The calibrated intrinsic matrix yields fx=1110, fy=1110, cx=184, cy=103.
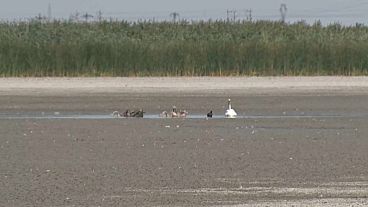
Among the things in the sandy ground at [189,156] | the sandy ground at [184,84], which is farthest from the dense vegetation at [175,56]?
the sandy ground at [189,156]

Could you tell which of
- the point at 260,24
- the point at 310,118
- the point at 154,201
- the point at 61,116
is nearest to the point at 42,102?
the point at 61,116

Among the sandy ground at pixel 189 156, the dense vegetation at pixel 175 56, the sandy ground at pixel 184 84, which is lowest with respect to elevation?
the sandy ground at pixel 189 156

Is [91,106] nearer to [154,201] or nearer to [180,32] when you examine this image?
[154,201]

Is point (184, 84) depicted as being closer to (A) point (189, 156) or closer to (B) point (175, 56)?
(B) point (175, 56)

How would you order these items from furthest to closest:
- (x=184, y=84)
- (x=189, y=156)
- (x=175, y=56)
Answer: (x=175, y=56), (x=184, y=84), (x=189, y=156)

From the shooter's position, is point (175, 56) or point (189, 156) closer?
point (189, 156)

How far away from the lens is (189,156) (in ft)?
40.4

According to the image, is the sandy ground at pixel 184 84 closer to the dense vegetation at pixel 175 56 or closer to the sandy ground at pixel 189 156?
the dense vegetation at pixel 175 56

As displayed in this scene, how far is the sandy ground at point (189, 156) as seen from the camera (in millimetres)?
9594

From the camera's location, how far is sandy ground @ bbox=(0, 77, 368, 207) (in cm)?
959

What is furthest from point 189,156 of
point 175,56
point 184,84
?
point 175,56

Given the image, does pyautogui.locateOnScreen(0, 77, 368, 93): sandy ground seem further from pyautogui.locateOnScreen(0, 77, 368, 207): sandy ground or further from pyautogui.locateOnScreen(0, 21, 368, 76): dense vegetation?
pyautogui.locateOnScreen(0, 77, 368, 207): sandy ground

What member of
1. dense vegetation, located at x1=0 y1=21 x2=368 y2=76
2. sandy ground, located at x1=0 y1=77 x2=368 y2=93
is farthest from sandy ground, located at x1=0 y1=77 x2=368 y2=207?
dense vegetation, located at x1=0 y1=21 x2=368 y2=76

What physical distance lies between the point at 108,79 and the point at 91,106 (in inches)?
337
